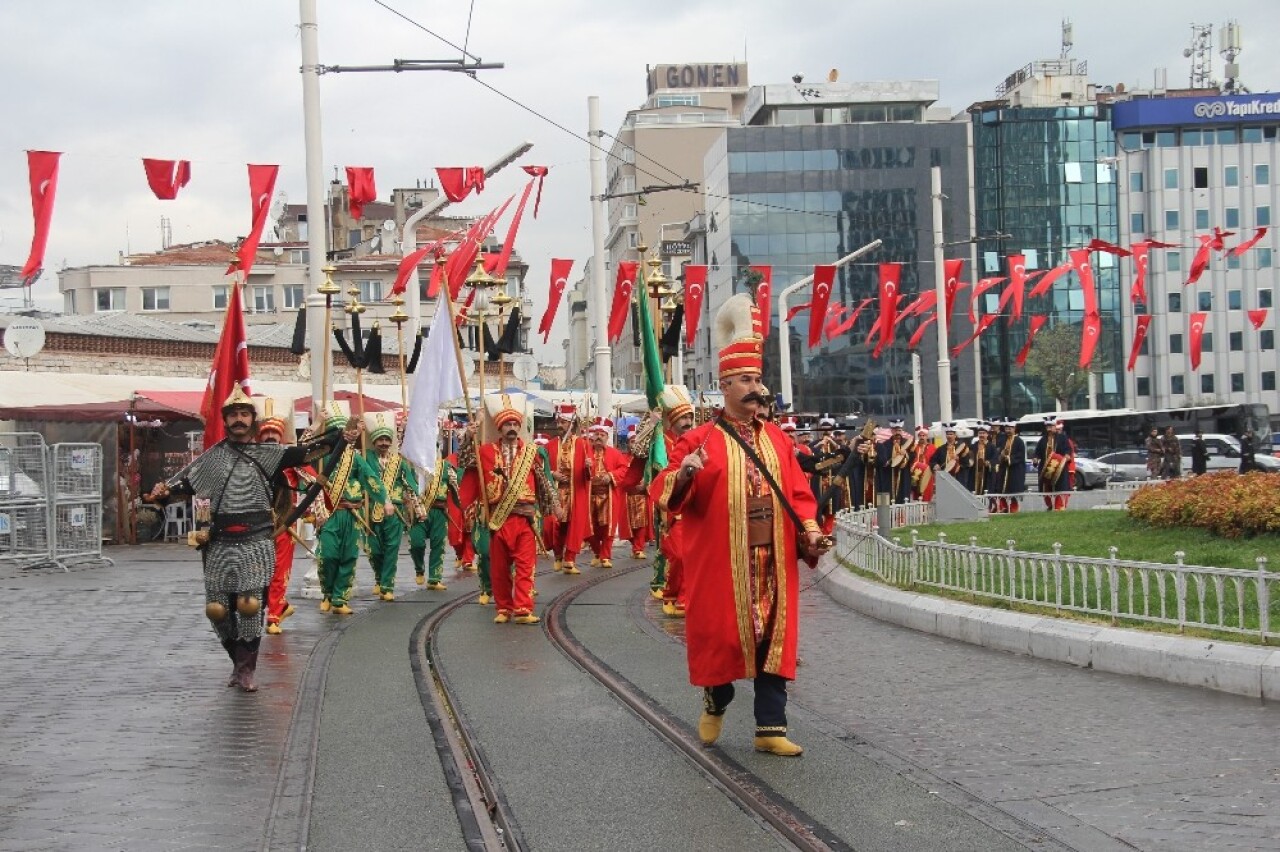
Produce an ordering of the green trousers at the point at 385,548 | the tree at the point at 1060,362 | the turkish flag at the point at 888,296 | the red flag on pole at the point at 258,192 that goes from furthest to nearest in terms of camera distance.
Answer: the tree at the point at 1060,362
the turkish flag at the point at 888,296
the red flag on pole at the point at 258,192
the green trousers at the point at 385,548

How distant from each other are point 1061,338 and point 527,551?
6322 cm

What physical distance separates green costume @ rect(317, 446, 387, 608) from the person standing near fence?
4987mm

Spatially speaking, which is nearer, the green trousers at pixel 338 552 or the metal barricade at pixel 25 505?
the green trousers at pixel 338 552

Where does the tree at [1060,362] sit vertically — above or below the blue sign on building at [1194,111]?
below

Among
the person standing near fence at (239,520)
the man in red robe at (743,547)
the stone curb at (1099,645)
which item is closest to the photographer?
the man in red robe at (743,547)

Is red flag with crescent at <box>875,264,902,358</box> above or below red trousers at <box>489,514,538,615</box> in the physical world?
above

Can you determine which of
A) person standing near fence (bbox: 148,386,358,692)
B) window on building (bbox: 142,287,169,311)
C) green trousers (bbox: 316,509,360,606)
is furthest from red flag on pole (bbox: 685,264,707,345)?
window on building (bbox: 142,287,169,311)

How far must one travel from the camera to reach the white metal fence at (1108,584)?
9828 mm

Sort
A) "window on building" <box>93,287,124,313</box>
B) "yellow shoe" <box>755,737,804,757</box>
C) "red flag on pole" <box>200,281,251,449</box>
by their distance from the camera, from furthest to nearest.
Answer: "window on building" <box>93,287,124,313</box> < "red flag on pole" <box>200,281,251,449</box> < "yellow shoe" <box>755,737,804,757</box>

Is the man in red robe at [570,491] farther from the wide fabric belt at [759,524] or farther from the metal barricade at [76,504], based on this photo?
the wide fabric belt at [759,524]

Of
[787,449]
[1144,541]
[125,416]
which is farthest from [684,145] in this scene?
[787,449]

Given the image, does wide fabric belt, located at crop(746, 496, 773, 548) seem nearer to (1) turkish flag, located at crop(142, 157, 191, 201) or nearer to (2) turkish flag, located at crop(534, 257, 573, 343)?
(1) turkish flag, located at crop(142, 157, 191, 201)

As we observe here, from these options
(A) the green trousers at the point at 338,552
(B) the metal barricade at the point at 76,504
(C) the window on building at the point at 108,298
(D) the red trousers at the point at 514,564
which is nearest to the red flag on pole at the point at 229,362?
(A) the green trousers at the point at 338,552

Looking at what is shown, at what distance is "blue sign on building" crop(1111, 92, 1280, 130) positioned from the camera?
80812mm
